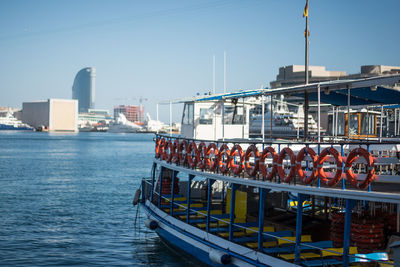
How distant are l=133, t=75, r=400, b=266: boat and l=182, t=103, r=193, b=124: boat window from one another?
44 mm

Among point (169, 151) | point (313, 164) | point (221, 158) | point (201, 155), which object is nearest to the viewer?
point (313, 164)

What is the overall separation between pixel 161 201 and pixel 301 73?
120529 mm

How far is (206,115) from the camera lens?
22.3 metres

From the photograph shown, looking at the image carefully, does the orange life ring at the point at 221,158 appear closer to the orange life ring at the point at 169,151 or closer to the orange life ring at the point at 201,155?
the orange life ring at the point at 201,155

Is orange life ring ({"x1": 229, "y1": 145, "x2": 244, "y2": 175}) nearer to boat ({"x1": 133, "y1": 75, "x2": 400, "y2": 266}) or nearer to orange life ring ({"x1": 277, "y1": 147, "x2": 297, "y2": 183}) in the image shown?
boat ({"x1": 133, "y1": 75, "x2": 400, "y2": 266})

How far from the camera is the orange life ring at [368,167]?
417 inches

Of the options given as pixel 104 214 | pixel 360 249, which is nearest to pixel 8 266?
pixel 104 214

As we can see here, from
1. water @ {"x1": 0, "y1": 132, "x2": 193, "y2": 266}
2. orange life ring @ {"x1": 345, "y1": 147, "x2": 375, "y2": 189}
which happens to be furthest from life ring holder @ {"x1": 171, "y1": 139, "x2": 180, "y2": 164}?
orange life ring @ {"x1": 345, "y1": 147, "x2": 375, "y2": 189}

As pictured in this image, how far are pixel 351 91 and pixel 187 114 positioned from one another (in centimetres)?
854

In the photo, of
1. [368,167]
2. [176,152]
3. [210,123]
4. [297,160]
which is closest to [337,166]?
[368,167]

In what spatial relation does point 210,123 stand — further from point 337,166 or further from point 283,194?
point 337,166

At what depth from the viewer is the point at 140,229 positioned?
2569cm

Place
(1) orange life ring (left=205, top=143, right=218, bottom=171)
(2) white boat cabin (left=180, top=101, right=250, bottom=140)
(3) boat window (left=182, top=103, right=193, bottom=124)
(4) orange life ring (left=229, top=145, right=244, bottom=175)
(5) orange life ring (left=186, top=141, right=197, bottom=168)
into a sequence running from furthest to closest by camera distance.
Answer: (3) boat window (left=182, top=103, right=193, bottom=124)
(2) white boat cabin (left=180, top=101, right=250, bottom=140)
(5) orange life ring (left=186, top=141, right=197, bottom=168)
(1) orange life ring (left=205, top=143, right=218, bottom=171)
(4) orange life ring (left=229, top=145, right=244, bottom=175)

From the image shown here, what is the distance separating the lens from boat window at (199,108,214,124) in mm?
22156
